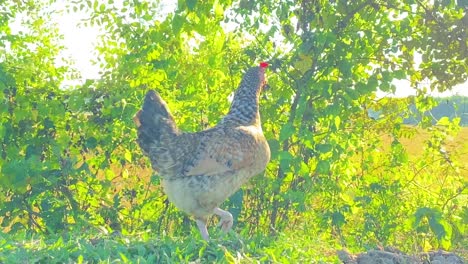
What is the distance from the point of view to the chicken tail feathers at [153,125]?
583 centimetres

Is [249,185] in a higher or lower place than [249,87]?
lower

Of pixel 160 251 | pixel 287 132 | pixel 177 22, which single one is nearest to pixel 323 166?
pixel 287 132

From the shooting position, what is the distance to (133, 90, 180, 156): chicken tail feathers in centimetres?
583

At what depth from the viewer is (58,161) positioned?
7.38 metres

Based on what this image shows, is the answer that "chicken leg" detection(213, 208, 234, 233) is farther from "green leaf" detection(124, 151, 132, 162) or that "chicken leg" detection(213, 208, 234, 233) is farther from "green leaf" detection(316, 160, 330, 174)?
"green leaf" detection(124, 151, 132, 162)

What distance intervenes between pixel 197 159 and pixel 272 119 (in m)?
1.50

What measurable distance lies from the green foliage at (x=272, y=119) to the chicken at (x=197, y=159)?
0.41 metres

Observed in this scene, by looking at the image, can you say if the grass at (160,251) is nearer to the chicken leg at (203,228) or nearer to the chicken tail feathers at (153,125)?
the chicken leg at (203,228)

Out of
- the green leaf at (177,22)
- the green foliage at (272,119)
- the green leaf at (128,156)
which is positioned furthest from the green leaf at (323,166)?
the green leaf at (128,156)

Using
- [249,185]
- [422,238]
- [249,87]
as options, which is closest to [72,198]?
[249,185]

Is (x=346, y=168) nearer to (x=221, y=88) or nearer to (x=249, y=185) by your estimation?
(x=249, y=185)

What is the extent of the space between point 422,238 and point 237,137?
242 cm

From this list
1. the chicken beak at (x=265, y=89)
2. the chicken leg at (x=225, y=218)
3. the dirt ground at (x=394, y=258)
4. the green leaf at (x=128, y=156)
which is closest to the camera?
the dirt ground at (x=394, y=258)

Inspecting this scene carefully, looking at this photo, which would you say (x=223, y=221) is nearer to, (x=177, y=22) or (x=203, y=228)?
(x=203, y=228)
